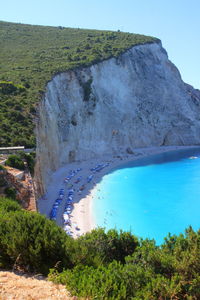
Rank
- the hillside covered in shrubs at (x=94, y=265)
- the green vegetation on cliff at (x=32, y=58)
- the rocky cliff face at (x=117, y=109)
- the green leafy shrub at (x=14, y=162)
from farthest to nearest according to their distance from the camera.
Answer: the rocky cliff face at (x=117, y=109), the green vegetation on cliff at (x=32, y=58), the green leafy shrub at (x=14, y=162), the hillside covered in shrubs at (x=94, y=265)

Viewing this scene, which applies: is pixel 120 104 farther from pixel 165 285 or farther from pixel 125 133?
pixel 165 285

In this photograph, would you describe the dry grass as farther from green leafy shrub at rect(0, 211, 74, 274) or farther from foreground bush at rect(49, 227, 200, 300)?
green leafy shrub at rect(0, 211, 74, 274)

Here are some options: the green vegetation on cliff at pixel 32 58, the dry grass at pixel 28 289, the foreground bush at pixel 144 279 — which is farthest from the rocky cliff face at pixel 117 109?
the dry grass at pixel 28 289

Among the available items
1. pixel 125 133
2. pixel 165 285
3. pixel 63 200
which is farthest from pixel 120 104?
pixel 165 285

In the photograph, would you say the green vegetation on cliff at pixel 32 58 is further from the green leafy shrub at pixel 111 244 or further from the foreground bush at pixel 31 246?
the foreground bush at pixel 31 246

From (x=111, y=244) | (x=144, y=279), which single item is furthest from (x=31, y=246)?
(x=111, y=244)
